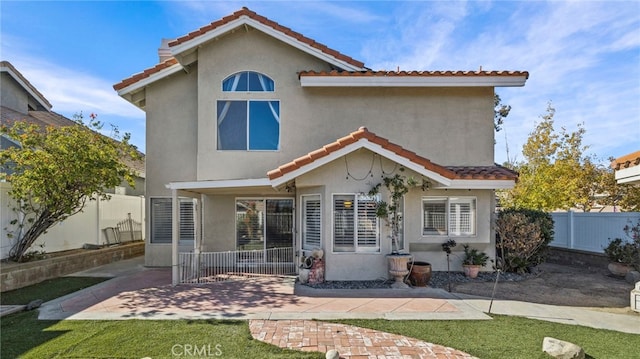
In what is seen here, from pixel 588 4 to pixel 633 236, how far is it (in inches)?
364

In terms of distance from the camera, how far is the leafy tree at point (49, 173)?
41.9 feet

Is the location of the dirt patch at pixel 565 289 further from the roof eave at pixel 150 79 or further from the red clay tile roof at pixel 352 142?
the roof eave at pixel 150 79

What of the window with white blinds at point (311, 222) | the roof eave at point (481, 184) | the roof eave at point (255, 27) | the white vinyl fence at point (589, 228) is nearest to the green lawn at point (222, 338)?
the window with white blinds at point (311, 222)

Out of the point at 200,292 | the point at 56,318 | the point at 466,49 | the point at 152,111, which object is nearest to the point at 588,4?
the point at 466,49

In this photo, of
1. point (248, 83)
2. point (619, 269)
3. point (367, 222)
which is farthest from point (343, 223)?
point (619, 269)

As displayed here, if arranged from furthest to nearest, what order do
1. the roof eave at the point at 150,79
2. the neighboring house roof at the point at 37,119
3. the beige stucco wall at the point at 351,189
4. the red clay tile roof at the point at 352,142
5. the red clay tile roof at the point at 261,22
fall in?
the neighboring house roof at the point at 37,119
the roof eave at the point at 150,79
the red clay tile roof at the point at 261,22
the beige stucco wall at the point at 351,189
the red clay tile roof at the point at 352,142

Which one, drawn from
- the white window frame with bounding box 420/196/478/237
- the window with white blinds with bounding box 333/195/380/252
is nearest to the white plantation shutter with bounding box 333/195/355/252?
the window with white blinds with bounding box 333/195/380/252

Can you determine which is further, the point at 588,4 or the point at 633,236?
the point at 633,236

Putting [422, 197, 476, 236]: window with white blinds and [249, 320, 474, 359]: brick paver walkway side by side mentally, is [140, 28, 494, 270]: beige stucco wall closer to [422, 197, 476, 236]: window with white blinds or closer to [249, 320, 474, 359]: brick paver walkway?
[422, 197, 476, 236]: window with white blinds

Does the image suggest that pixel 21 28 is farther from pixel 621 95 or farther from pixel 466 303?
pixel 621 95

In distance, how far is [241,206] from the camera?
1606 cm

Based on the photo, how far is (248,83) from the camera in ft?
48.8

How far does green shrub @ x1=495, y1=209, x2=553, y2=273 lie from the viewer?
13.4m

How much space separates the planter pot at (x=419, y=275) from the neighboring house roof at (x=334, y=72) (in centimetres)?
732
